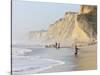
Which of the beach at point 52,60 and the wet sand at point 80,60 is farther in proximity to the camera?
the wet sand at point 80,60

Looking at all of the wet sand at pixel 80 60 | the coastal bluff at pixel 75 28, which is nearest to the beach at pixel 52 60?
the wet sand at pixel 80 60

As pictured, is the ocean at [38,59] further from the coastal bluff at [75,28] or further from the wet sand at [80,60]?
the coastal bluff at [75,28]

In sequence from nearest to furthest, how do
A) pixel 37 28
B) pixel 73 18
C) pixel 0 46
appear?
pixel 0 46 < pixel 37 28 < pixel 73 18

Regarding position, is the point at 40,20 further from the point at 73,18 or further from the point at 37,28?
the point at 73,18

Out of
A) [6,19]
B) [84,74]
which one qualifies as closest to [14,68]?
[6,19]

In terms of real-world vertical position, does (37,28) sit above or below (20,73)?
above

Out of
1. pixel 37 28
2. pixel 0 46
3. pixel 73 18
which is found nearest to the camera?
pixel 0 46

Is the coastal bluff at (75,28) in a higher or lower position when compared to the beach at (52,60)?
higher
